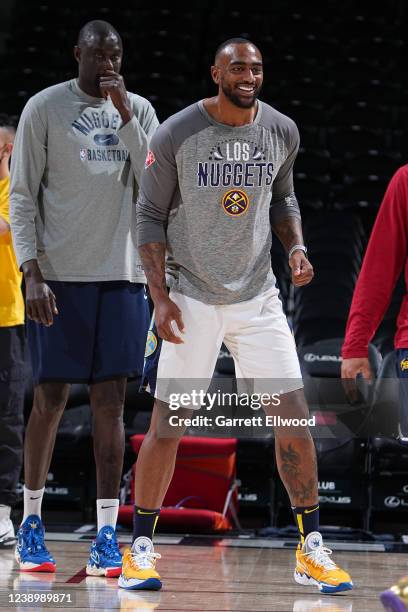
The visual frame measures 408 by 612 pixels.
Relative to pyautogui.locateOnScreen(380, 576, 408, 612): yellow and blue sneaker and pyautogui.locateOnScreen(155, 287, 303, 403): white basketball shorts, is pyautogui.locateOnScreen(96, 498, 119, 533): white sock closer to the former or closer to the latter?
pyautogui.locateOnScreen(155, 287, 303, 403): white basketball shorts

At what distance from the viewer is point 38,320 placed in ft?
12.0

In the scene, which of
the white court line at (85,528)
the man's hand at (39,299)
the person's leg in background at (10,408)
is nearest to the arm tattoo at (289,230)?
the man's hand at (39,299)

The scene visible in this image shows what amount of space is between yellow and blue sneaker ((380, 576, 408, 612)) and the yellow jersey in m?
2.77

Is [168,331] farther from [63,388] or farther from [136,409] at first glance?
[136,409]

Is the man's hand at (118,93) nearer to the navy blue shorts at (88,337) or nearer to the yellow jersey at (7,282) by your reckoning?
the navy blue shorts at (88,337)

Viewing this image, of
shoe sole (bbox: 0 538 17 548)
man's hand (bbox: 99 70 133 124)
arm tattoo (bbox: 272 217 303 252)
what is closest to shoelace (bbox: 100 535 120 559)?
shoe sole (bbox: 0 538 17 548)

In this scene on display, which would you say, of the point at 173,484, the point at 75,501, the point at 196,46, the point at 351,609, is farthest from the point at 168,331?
the point at 196,46

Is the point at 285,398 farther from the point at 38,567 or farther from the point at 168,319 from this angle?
the point at 38,567

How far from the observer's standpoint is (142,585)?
335 centimetres

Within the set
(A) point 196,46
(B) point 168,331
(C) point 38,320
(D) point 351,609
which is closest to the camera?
(D) point 351,609

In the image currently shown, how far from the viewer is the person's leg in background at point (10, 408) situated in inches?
180

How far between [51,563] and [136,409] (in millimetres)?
2335

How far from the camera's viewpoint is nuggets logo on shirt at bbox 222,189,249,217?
133 inches

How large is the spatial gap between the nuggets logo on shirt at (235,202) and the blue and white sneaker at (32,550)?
1.37 m
